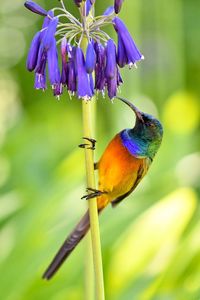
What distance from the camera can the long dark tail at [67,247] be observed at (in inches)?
68.6

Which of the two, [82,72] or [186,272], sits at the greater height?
[82,72]

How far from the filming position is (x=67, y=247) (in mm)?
1755

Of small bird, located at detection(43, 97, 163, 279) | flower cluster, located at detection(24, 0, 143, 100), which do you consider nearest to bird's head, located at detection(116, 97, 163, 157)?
small bird, located at detection(43, 97, 163, 279)

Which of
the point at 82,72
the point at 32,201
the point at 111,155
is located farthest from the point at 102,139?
the point at 82,72

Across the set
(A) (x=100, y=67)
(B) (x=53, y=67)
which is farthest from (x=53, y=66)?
(A) (x=100, y=67)

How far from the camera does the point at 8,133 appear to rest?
4199 millimetres

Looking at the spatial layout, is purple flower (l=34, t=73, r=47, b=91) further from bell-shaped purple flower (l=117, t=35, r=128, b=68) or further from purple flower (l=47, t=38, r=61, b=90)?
bell-shaped purple flower (l=117, t=35, r=128, b=68)

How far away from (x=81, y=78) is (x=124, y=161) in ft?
1.16

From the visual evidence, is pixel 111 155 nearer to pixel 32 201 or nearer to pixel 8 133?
pixel 32 201

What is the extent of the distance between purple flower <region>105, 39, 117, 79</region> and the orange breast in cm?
28

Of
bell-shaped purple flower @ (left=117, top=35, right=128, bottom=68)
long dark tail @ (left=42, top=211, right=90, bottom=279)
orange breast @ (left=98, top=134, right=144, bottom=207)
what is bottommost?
long dark tail @ (left=42, top=211, right=90, bottom=279)

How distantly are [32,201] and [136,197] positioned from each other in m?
0.52

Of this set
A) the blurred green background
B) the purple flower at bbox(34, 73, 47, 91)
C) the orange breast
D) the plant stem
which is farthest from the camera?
the blurred green background

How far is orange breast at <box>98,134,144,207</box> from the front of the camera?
1729mm
